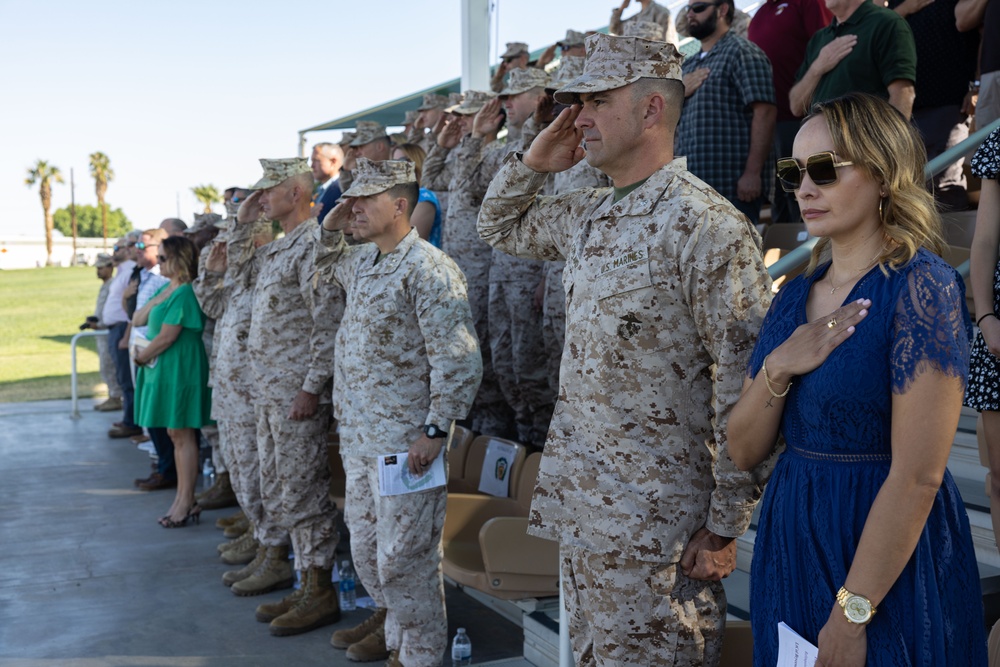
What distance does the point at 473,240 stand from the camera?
6191mm

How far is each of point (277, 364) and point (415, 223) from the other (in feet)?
4.19

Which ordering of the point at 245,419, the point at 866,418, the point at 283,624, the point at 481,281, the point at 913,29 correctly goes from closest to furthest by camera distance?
the point at 866,418 < the point at 283,624 < the point at 913,29 < the point at 245,419 < the point at 481,281

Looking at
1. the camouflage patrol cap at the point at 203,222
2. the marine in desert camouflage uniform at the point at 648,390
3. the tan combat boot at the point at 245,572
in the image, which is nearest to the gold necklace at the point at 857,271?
the marine in desert camouflage uniform at the point at 648,390

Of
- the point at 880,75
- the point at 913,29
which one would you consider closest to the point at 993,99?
the point at 880,75

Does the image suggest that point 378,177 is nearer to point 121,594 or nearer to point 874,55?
point 874,55

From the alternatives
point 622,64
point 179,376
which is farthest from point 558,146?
point 179,376

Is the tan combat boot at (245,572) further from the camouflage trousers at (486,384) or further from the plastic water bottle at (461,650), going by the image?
the plastic water bottle at (461,650)

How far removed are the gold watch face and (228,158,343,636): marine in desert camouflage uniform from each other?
135 inches

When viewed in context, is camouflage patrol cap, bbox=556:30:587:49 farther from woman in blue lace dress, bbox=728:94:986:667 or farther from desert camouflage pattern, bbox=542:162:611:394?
woman in blue lace dress, bbox=728:94:986:667

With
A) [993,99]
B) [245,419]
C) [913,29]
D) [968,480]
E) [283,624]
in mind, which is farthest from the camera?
[245,419]

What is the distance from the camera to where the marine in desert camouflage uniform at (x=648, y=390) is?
7.85ft

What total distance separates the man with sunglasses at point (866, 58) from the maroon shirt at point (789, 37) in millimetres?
782

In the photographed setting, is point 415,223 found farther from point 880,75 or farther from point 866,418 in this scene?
point 866,418

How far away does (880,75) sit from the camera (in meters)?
4.62
